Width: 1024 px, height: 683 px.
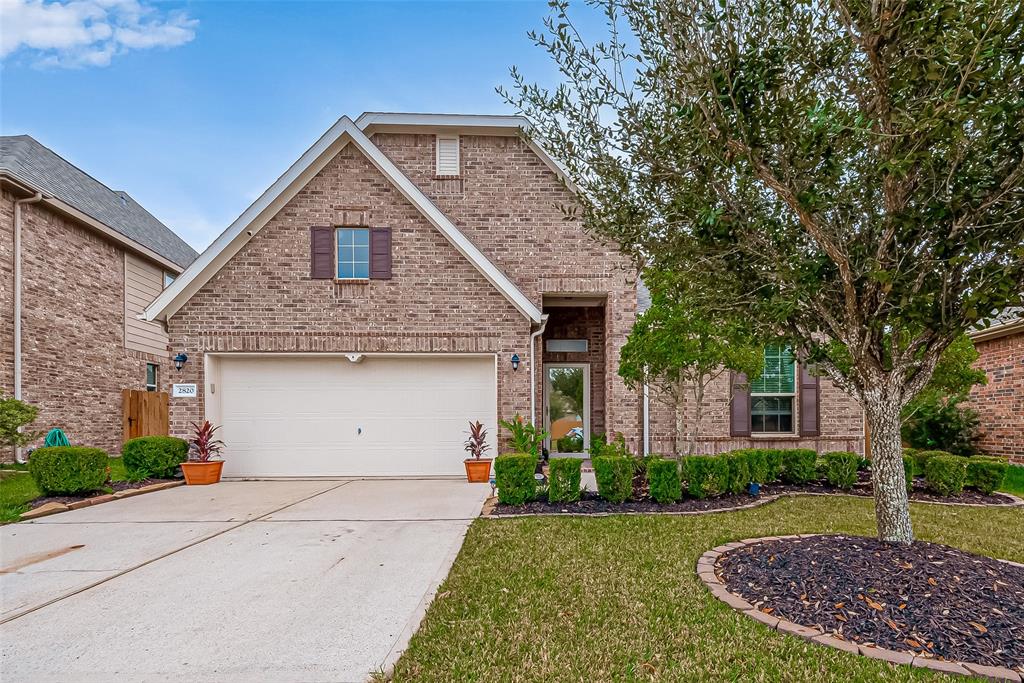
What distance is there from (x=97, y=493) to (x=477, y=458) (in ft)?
18.8

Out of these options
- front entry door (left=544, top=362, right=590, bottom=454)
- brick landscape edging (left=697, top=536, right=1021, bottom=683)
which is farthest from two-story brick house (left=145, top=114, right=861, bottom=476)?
brick landscape edging (left=697, top=536, right=1021, bottom=683)

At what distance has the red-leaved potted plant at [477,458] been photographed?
9.30 m

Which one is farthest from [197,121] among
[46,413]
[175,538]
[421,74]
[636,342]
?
[636,342]

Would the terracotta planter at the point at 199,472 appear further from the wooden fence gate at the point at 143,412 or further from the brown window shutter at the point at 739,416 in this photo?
the brown window shutter at the point at 739,416

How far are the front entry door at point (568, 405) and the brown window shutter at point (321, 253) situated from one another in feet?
17.0

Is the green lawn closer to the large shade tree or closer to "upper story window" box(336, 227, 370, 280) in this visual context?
"upper story window" box(336, 227, 370, 280)

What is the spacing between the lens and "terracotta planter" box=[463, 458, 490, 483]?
929 cm

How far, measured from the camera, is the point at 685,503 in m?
7.00

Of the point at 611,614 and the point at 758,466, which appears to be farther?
the point at 758,466

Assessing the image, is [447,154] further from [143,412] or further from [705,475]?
[143,412]

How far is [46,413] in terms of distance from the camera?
38.5ft

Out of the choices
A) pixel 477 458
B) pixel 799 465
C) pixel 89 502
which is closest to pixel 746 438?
pixel 799 465

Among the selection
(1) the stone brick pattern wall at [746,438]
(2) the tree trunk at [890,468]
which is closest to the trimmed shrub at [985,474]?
(1) the stone brick pattern wall at [746,438]

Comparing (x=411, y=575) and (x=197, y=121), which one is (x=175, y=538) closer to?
(x=411, y=575)
